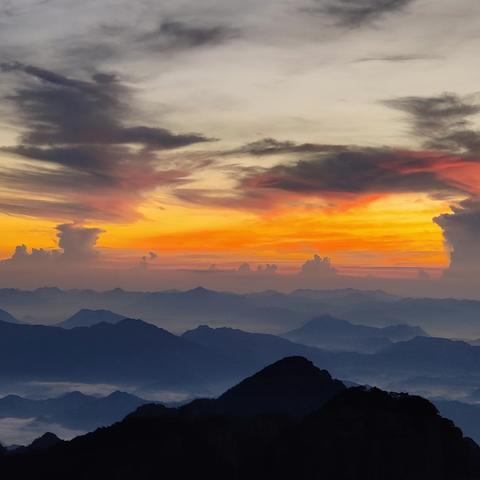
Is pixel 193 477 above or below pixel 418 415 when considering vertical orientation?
below

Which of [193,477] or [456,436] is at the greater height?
[456,436]

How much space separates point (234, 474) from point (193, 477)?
427 inches

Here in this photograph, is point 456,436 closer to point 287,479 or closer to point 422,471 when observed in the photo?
point 422,471

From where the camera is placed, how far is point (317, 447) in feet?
649

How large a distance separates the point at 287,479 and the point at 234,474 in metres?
14.5

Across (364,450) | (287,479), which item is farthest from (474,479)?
(287,479)

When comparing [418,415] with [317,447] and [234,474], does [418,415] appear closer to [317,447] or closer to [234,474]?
[317,447]

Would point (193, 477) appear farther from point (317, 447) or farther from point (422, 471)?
point (422, 471)

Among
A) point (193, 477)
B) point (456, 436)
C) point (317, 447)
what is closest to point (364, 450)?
point (317, 447)

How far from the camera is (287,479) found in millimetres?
194250

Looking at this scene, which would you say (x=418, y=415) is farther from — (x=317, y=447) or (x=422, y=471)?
(x=317, y=447)

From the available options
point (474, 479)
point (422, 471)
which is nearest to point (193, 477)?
point (422, 471)

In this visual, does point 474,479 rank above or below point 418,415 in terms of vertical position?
below

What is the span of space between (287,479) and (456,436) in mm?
46033
